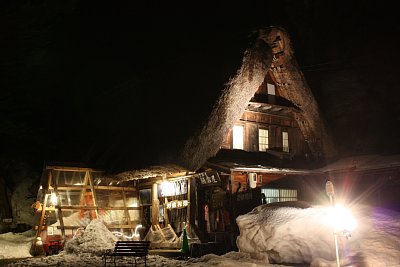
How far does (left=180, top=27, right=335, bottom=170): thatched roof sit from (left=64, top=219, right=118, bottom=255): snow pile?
499 centimetres

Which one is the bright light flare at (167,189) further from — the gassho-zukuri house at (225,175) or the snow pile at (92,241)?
the snow pile at (92,241)

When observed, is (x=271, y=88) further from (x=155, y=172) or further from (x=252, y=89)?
(x=155, y=172)

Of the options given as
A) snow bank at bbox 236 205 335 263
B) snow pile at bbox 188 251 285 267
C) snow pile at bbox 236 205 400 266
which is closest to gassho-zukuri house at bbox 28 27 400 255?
snow pile at bbox 188 251 285 267

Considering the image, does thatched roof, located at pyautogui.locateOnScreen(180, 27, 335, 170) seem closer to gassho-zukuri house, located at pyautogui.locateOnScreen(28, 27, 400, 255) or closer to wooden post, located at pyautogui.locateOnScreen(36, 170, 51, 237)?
gassho-zukuri house, located at pyautogui.locateOnScreen(28, 27, 400, 255)

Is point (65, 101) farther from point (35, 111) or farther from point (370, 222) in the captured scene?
point (370, 222)

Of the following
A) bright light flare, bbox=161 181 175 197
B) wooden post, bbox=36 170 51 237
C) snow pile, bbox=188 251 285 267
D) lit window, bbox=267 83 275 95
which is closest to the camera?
snow pile, bbox=188 251 285 267

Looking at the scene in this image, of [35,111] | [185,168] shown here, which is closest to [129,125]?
[185,168]

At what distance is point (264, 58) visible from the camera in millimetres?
16281

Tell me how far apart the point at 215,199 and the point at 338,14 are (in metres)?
14.6

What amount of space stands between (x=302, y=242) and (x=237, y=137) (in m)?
7.89

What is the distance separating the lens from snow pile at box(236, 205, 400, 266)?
31.9 feet

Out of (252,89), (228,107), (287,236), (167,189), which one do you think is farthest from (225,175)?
(287,236)

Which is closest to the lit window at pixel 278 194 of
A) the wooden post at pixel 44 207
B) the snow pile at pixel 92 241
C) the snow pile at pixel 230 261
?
the snow pile at pixel 230 261

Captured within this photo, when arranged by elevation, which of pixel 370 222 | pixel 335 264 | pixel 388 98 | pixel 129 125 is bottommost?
pixel 335 264
